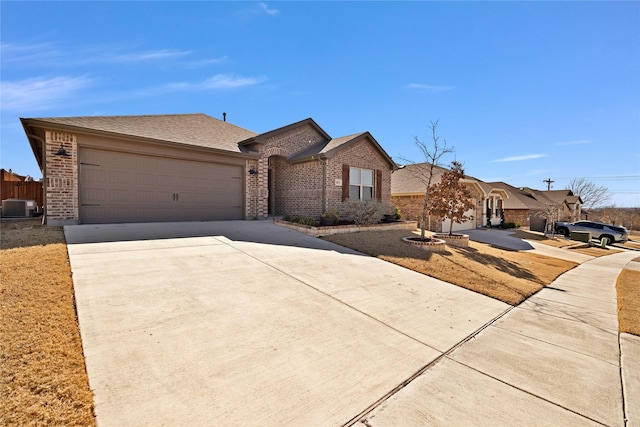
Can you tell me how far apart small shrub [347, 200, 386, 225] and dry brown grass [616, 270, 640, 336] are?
284 inches

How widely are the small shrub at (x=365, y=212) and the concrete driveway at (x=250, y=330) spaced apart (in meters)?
5.05

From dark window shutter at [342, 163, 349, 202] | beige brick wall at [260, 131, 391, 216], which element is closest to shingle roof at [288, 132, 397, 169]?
beige brick wall at [260, 131, 391, 216]

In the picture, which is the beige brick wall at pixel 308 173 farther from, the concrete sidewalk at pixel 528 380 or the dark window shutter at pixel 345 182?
the concrete sidewalk at pixel 528 380

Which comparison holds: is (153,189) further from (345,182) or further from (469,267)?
(469,267)

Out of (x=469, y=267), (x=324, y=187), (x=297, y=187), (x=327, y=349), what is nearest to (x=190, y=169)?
(x=297, y=187)

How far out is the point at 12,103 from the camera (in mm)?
9711

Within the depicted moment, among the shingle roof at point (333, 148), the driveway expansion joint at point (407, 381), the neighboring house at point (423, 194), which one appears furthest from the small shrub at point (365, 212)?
the driveway expansion joint at point (407, 381)

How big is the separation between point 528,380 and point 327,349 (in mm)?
2047

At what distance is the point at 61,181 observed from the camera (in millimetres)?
8531

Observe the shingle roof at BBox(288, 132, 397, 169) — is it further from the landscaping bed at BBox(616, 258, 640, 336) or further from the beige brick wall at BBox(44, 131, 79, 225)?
the landscaping bed at BBox(616, 258, 640, 336)

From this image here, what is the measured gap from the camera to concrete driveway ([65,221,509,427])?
2.24 meters

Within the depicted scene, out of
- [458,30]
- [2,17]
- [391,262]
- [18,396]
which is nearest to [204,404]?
[18,396]

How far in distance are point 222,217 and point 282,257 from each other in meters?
6.11

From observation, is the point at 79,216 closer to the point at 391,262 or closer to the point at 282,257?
the point at 282,257
